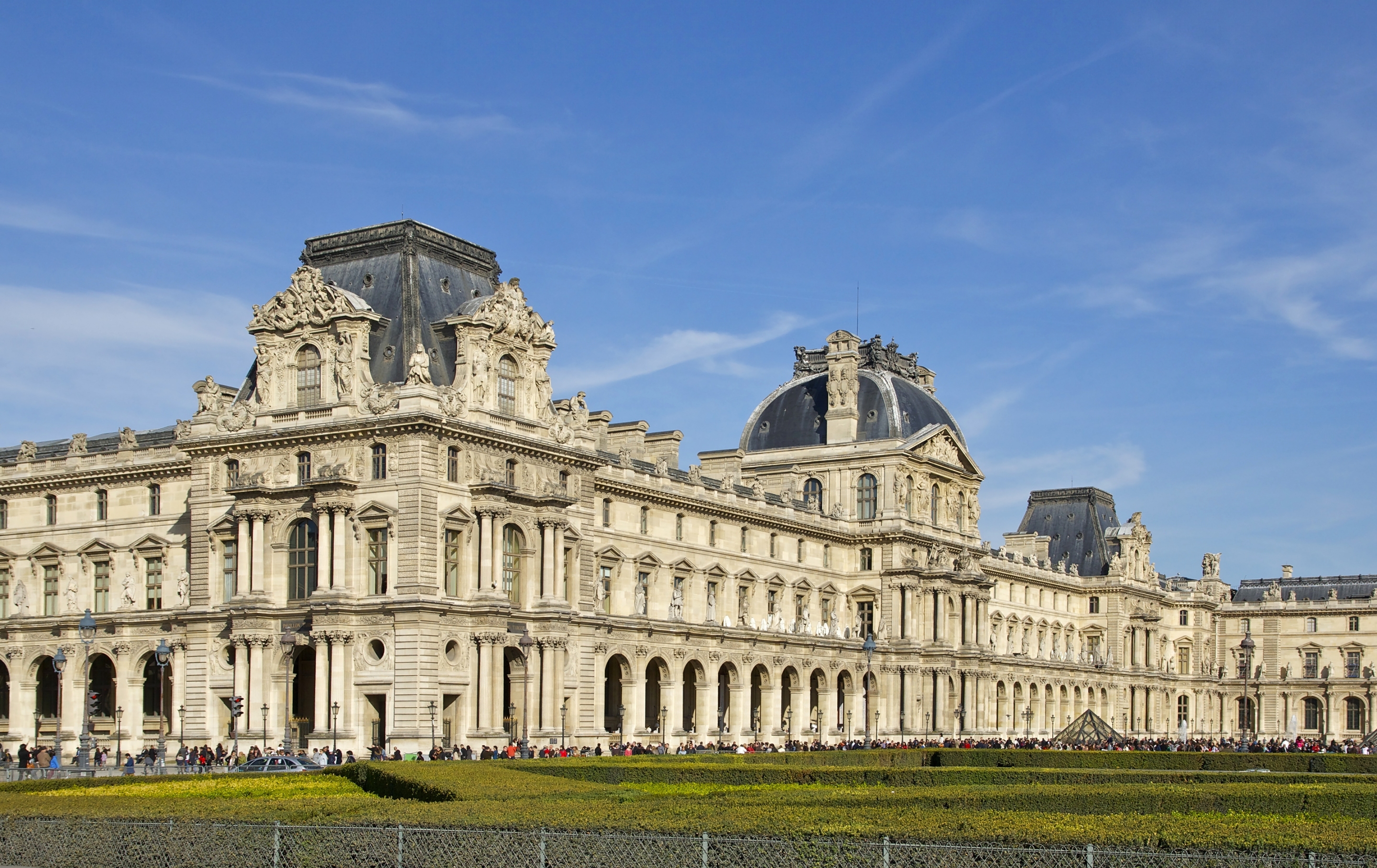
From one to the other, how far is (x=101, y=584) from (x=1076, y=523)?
92.2 metres

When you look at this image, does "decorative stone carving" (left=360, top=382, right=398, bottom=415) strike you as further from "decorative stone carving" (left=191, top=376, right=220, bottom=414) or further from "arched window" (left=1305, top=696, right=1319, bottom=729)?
"arched window" (left=1305, top=696, right=1319, bottom=729)

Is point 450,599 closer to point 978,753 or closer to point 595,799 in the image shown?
point 978,753

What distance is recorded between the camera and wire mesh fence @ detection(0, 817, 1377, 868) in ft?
71.9

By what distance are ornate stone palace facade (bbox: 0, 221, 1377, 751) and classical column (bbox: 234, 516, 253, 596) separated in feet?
0.38

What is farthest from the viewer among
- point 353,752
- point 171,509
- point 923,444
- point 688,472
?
point 923,444

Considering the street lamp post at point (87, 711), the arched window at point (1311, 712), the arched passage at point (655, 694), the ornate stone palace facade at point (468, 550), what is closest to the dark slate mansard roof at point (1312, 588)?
the arched window at point (1311, 712)

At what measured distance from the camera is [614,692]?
81.4 meters

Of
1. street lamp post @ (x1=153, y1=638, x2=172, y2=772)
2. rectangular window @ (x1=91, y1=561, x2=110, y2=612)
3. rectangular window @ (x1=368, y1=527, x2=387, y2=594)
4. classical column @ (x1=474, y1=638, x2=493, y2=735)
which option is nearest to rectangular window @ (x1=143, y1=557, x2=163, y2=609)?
rectangular window @ (x1=91, y1=561, x2=110, y2=612)

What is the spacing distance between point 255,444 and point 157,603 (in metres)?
12.1

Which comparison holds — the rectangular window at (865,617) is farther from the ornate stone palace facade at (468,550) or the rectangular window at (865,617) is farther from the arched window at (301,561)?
Result: the arched window at (301,561)

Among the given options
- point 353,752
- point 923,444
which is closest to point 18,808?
point 353,752

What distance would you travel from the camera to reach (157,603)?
72.9 meters

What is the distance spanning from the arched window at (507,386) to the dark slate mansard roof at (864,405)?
40.8 metres

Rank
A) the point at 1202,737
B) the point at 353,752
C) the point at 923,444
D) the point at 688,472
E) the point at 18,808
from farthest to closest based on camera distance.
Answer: the point at 1202,737 < the point at 923,444 < the point at 688,472 < the point at 353,752 < the point at 18,808
